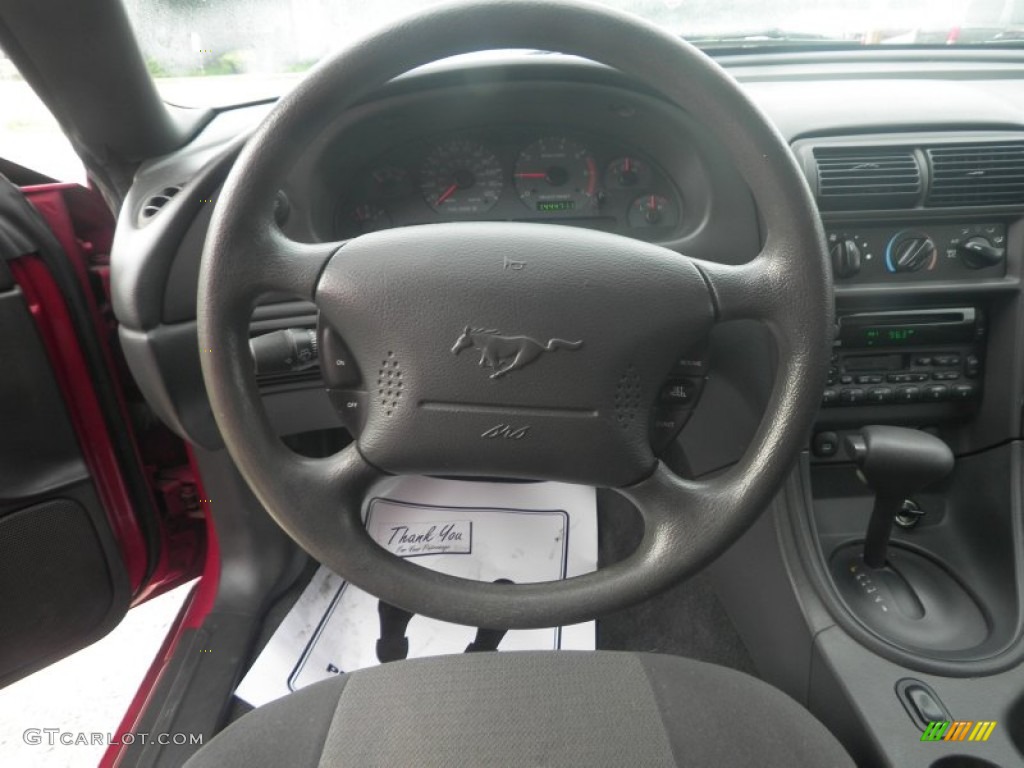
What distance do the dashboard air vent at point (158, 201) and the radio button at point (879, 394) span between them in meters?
1.02

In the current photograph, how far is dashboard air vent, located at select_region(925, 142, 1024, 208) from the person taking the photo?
100 cm

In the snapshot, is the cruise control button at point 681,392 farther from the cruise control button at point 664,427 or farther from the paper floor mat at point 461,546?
the paper floor mat at point 461,546

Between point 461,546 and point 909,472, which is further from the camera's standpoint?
point 461,546

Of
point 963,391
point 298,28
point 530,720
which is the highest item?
point 298,28

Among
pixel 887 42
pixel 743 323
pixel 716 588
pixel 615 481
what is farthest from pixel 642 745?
pixel 887 42

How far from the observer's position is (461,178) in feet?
3.48

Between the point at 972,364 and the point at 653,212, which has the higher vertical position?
the point at 653,212

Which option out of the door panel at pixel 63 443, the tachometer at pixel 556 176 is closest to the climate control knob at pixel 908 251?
the tachometer at pixel 556 176

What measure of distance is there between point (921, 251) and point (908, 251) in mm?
21

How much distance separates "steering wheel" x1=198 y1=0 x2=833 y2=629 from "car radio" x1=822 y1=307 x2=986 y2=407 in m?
0.44

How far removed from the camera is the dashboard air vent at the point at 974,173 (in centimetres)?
100

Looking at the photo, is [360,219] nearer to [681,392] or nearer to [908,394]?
[681,392]

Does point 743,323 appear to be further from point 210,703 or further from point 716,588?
point 210,703


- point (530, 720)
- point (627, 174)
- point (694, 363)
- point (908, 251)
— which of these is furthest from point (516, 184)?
point (530, 720)
